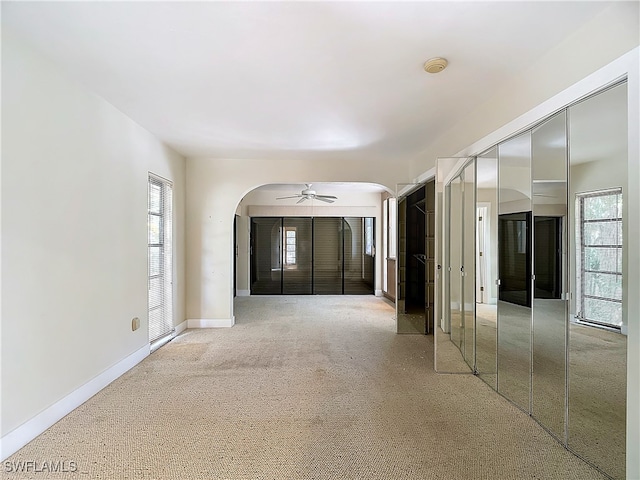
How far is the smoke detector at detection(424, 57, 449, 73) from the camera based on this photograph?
2.15 metres

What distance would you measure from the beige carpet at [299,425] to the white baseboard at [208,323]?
1.12 meters

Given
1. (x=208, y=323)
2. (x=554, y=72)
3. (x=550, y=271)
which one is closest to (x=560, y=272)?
(x=550, y=271)

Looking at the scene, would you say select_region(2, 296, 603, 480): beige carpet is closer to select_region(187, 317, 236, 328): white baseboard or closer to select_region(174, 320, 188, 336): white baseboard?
select_region(174, 320, 188, 336): white baseboard

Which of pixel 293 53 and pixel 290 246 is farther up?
pixel 293 53

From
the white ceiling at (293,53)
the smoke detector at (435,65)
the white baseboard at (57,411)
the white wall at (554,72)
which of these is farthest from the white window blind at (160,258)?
the white wall at (554,72)

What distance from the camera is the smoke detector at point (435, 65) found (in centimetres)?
215

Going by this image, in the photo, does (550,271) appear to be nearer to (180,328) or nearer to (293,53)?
(293,53)

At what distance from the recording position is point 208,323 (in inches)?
190

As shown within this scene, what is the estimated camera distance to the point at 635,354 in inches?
60.7

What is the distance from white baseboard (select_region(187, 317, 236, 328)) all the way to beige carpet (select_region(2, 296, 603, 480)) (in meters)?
1.12

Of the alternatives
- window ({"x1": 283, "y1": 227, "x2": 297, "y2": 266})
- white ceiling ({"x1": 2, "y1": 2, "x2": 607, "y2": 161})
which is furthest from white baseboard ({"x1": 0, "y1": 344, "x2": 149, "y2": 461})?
window ({"x1": 283, "y1": 227, "x2": 297, "y2": 266})

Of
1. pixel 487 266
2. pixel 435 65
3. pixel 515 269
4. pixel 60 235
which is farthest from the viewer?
pixel 487 266

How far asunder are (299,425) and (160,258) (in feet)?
9.23

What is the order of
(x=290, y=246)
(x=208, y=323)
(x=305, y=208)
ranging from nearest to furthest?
(x=208, y=323) → (x=305, y=208) → (x=290, y=246)
